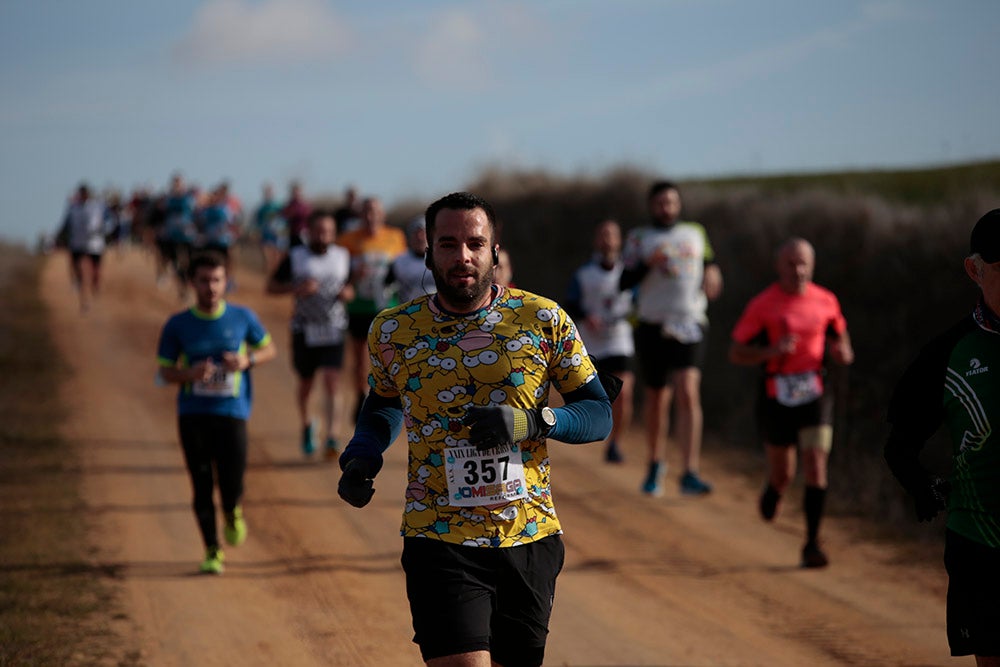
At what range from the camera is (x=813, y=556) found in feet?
28.1

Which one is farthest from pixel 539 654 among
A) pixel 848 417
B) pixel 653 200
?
pixel 848 417

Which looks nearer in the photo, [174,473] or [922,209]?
[174,473]

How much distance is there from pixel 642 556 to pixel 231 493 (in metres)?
3.07

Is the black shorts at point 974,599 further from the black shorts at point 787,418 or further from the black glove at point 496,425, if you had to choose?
the black shorts at point 787,418

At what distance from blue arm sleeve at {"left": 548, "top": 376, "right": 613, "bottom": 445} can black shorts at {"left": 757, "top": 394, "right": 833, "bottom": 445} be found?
4.58m

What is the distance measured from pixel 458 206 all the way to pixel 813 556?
217 inches

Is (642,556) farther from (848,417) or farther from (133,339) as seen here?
(133,339)

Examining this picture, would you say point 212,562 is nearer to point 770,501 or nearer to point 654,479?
point 770,501

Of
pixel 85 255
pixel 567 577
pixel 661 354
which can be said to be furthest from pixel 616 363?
pixel 85 255

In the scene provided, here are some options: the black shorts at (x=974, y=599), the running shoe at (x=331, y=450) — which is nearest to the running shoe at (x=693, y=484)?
the running shoe at (x=331, y=450)

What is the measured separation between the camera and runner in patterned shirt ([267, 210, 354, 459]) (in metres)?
11.4

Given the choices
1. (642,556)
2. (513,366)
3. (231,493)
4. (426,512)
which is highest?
(513,366)

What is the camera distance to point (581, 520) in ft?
32.2

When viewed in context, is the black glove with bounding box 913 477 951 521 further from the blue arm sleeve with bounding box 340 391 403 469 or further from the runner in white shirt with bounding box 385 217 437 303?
the runner in white shirt with bounding box 385 217 437 303
